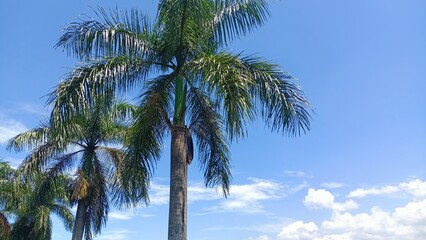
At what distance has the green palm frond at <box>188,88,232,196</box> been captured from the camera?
10.8 m

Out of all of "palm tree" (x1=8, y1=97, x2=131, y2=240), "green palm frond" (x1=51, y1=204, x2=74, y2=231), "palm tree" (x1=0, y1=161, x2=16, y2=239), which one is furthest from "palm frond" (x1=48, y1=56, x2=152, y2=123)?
"green palm frond" (x1=51, y1=204, x2=74, y2=231)

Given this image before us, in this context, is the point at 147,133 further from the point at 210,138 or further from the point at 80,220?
the point at 80,220

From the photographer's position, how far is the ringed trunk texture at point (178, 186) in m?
8.92

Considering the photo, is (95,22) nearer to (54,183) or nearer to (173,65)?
(173,65)

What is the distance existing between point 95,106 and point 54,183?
876 cm

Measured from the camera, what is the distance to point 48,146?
1717cm

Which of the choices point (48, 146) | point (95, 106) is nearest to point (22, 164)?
point (48, 146)

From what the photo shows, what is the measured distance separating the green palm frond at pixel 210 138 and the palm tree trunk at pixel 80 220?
24.1 feet

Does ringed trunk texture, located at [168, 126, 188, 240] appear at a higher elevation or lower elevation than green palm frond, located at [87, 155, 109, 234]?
lower

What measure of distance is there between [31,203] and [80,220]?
282cm

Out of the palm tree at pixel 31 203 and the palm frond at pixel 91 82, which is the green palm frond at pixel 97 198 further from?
the palm frond at pixel 91 82

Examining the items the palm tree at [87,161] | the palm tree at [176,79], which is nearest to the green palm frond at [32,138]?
the palm tree at [87,161]

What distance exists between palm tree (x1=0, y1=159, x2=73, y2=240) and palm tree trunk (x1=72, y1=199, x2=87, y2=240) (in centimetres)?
100

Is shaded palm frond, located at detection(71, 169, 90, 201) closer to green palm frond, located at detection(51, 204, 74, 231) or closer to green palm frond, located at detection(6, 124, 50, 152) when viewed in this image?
green palm frond, located at detection(6, 124, 50, 152)
